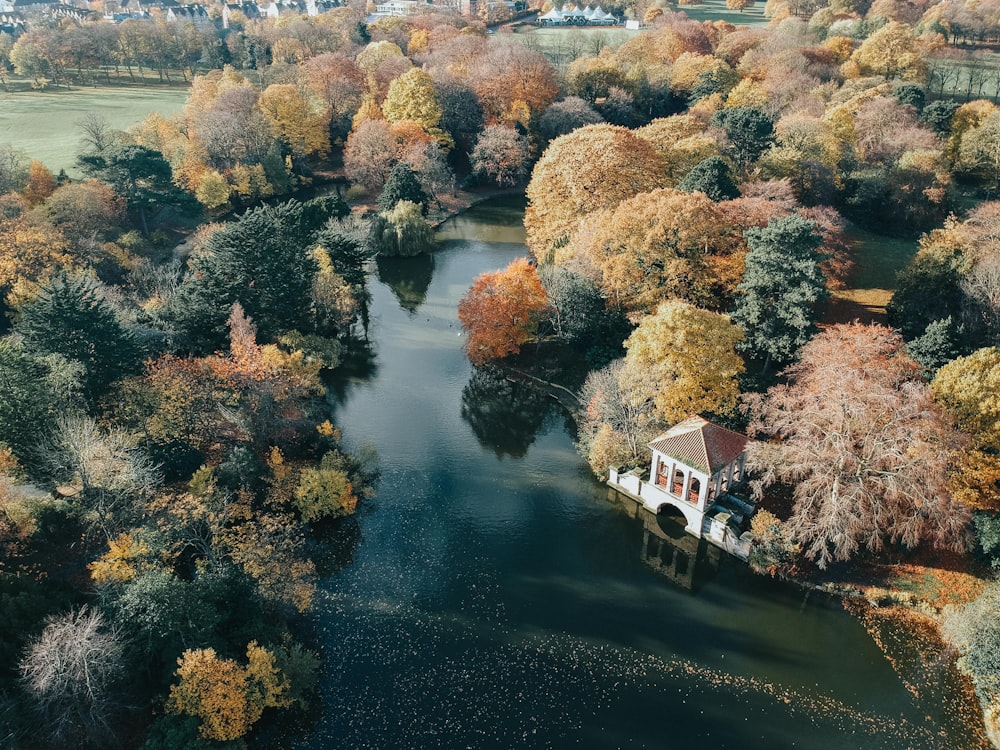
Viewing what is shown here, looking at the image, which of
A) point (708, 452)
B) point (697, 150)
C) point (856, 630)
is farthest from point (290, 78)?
point (856, 630)

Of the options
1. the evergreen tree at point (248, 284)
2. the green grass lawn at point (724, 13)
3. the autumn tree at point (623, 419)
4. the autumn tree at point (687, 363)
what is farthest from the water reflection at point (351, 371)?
the green grass lawn at point (724, 13)

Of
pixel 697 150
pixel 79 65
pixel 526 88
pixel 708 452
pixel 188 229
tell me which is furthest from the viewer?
pixel 79 65

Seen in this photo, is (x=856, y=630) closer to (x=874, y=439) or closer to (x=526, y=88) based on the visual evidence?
(x=874, y=439)

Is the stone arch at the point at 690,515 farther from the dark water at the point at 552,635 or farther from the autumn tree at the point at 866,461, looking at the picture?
the autumn tree at the point at 866,461

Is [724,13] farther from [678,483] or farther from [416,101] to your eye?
[678,483]

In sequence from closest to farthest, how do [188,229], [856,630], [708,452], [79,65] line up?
[856,630], [708,452], [188,229], [79,65]

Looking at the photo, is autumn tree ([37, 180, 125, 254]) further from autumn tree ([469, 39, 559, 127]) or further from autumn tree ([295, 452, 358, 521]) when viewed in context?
autumn tree ([469, 39, 559, 127])
